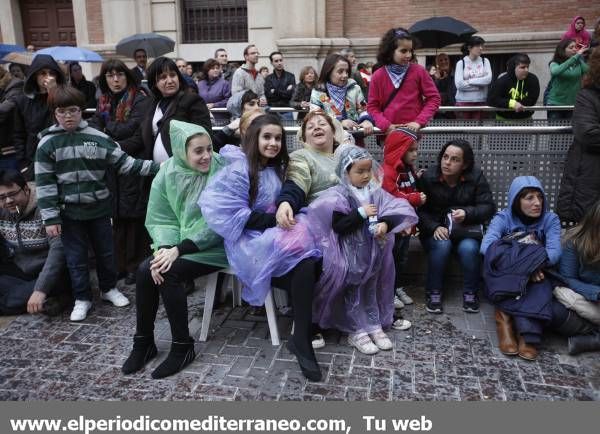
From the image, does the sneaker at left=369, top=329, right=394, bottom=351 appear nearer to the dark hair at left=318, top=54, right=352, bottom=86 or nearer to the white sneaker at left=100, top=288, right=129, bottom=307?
the white sneaker at left=100, top=288, right=129, bottom=307

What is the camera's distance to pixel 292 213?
3.62 meters

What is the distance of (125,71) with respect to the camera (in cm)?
482

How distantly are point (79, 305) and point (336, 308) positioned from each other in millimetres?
2103

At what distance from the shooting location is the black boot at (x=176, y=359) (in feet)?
11.4

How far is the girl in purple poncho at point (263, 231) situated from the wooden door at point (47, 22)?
514 inches

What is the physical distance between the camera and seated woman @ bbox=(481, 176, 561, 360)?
12.0 ft

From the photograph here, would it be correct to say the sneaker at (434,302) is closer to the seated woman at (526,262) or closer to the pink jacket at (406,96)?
the seated woman at (526,262)

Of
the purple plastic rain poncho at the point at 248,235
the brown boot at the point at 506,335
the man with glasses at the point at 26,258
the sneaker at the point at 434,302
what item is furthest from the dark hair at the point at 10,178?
the brown boot at the point at 506,335

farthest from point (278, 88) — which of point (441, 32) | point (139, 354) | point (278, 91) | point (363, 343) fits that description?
point (139, 354)

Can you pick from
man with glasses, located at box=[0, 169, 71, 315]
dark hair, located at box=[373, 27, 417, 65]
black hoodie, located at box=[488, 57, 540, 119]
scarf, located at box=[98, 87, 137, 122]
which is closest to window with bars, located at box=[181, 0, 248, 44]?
black hoodie, located at box=[488, 57, 540, 119]

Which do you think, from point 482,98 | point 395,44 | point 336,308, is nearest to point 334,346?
point 336,308

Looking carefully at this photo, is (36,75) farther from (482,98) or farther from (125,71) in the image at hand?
(482,98)

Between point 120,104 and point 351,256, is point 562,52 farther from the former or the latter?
point 120,104

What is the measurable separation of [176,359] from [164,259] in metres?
0.65
